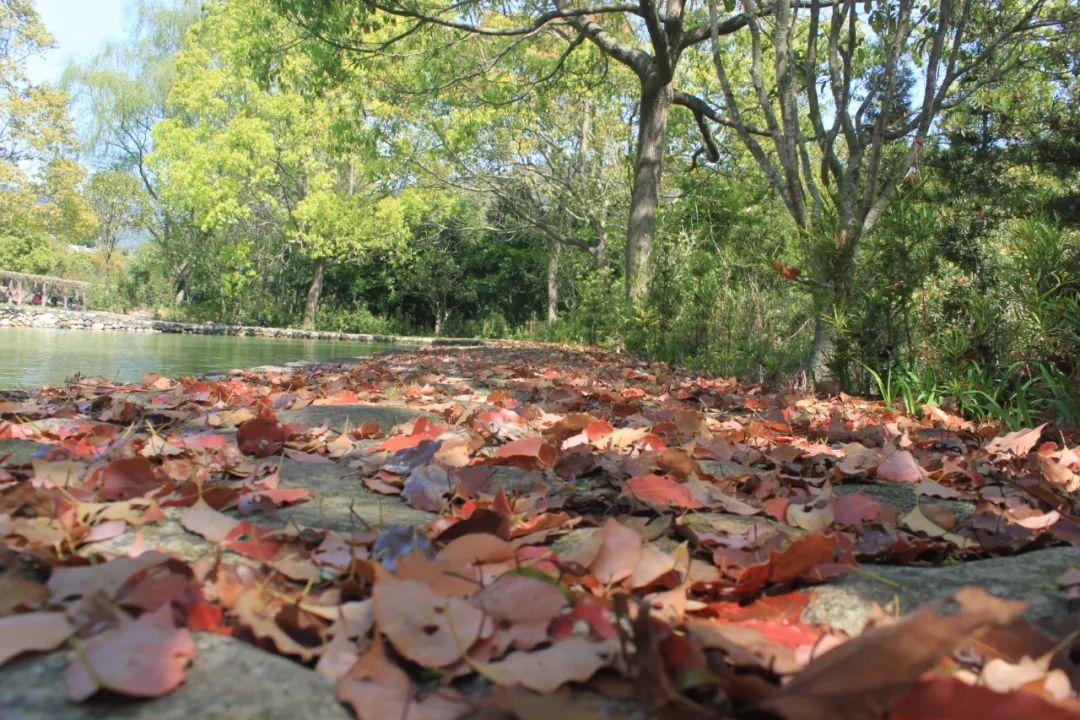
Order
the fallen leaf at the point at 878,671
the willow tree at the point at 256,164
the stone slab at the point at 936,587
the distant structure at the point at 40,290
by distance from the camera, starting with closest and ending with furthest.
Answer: the fallen leaf at the point at 878,671, the stone slab at the point at 936,587, the willow tree at the point at 256,164, the distant structure at the point at 40,290

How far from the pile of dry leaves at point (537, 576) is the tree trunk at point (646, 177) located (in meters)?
7.65

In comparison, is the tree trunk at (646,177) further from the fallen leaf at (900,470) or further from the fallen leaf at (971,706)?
the fallen leaf at (971,706)

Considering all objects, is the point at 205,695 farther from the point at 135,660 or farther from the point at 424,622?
the point at 424,622

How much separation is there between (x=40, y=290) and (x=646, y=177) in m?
26.9

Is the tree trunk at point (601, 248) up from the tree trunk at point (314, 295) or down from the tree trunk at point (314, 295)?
up

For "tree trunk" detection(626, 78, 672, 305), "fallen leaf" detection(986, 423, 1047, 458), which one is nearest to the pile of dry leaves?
"fallen leaf" detection(986, 423, 1047, 458)

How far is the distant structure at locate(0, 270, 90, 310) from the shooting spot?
74.6 feet

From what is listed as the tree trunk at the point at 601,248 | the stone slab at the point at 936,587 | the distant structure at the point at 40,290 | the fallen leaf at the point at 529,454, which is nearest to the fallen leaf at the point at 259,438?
the fallen leaf at the point at 529,454

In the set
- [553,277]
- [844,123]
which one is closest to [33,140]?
[553,277]

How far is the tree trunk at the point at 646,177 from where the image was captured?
30.0 feet

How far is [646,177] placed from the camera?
9.28 meters

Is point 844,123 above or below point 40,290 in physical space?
above

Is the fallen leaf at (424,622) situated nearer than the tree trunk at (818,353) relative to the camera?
Answer: Yes

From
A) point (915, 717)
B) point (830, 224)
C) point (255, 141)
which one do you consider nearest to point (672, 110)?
point (830, 224)
